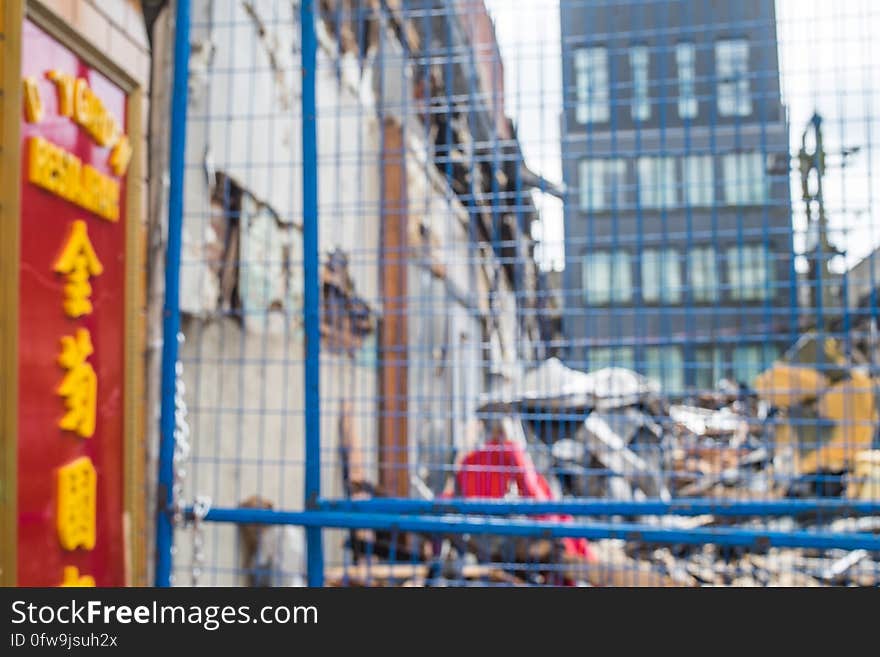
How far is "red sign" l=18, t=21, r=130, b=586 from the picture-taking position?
232cm

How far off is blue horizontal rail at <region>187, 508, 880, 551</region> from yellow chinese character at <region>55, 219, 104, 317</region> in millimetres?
783

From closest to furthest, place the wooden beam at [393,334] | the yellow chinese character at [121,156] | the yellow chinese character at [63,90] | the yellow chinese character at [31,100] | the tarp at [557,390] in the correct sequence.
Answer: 1. the yellow chinese character at [31,100]
2. the yellow chinese character at [63,90]
3. the yellow chinese character at [121,156]
4. the tarp at [557,390]
5. the wooden beam at [393,334]

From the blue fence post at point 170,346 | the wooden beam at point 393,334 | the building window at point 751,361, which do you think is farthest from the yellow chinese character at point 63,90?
the wooden beam at point 393,334

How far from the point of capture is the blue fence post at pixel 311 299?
2.91 m

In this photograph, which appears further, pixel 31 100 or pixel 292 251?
pixel 292 251

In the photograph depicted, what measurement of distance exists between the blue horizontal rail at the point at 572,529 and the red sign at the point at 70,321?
0.42 m

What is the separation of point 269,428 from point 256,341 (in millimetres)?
455

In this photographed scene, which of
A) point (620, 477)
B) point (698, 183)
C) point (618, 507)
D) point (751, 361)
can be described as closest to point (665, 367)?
point (618, 507)

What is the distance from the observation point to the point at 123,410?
2857 mm

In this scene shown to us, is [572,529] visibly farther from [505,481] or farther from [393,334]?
[393,334]

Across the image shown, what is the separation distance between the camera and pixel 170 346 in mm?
2885

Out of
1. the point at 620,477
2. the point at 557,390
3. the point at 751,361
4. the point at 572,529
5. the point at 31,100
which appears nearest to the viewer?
the point at 31,100

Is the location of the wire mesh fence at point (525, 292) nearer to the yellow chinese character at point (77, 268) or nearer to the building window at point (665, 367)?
the building window at point (665, 367)

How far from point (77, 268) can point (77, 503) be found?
658mm
